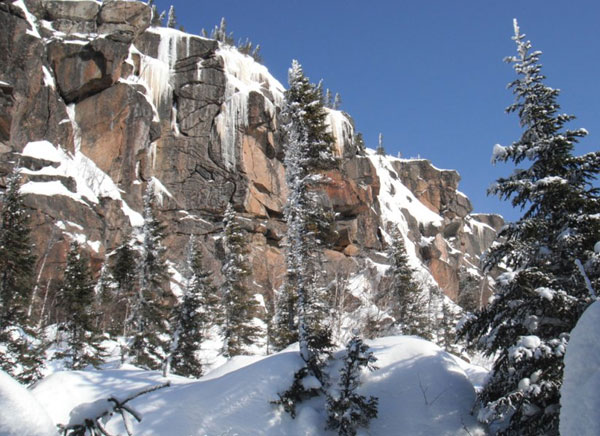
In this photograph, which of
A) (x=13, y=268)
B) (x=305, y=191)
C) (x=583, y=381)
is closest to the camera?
(x=583, y=381)

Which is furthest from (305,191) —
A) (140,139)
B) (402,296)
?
(140,139)

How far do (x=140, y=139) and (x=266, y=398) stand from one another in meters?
44.3

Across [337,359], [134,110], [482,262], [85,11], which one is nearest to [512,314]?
[482,262]

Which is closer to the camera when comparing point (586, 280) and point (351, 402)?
point (586, 280)

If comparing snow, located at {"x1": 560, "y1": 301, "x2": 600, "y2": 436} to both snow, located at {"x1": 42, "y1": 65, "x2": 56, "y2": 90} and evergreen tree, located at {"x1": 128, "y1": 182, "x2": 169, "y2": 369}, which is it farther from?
snow, located at {"x1": 42, "y1": 65, "x2": 56, "y2": 90}

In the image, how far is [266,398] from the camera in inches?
420

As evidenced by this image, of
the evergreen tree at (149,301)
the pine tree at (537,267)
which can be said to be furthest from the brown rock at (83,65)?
the pine tree at (537,267)

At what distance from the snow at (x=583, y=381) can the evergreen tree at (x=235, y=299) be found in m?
24.2

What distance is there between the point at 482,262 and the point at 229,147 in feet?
151

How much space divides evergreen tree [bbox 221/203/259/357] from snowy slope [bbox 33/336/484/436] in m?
13.4

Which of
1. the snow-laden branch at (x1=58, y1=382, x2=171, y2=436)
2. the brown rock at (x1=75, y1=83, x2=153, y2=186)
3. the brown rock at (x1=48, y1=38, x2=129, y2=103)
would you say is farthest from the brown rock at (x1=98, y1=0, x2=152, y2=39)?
the snow-laden branch at (x1=58, y1=382, x2=171, y2=436)

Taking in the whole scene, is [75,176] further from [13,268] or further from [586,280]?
[586,280]

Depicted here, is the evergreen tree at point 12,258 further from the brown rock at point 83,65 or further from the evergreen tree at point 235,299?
the brown rock at point 83,65

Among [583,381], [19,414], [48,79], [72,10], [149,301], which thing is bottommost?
[583,381]
